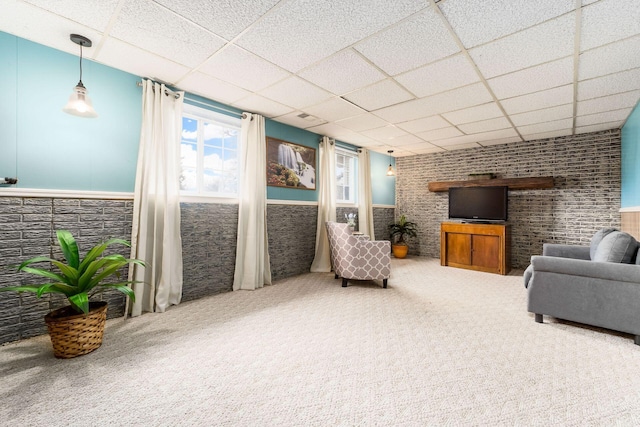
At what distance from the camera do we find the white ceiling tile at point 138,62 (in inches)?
94.8

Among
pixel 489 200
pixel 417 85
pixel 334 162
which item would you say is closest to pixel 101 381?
pixel 417 85

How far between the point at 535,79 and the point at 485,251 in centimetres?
307

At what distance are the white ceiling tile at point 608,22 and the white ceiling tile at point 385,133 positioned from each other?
2543 millimetres

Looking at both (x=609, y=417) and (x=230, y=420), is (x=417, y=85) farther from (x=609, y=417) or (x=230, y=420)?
(x=230, y=420)

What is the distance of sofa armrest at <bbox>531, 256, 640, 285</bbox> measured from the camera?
220 cm

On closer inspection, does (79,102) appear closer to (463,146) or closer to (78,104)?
(78,104)

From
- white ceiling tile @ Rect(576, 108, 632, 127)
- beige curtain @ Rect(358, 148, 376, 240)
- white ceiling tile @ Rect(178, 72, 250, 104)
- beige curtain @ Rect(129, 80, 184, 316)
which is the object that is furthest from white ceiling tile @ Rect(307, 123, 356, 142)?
white ceiling tile @ Rect(576, 108, 632, 127)

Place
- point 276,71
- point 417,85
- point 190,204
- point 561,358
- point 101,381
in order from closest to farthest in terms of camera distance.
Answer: point 101,381
point 561,358
point 276,71
point 417,85
point 190,204

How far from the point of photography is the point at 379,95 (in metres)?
3.27

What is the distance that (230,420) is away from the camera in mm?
1416

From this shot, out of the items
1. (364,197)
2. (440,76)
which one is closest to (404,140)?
(364,197)

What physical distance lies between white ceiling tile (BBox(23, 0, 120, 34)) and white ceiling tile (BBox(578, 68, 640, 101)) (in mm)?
4317

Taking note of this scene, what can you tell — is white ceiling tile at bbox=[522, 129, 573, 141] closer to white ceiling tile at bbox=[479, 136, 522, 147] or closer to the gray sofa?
white ceiling tile at bbox=[479, 136, 522, 147]

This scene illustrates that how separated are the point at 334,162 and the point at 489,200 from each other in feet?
10.2
